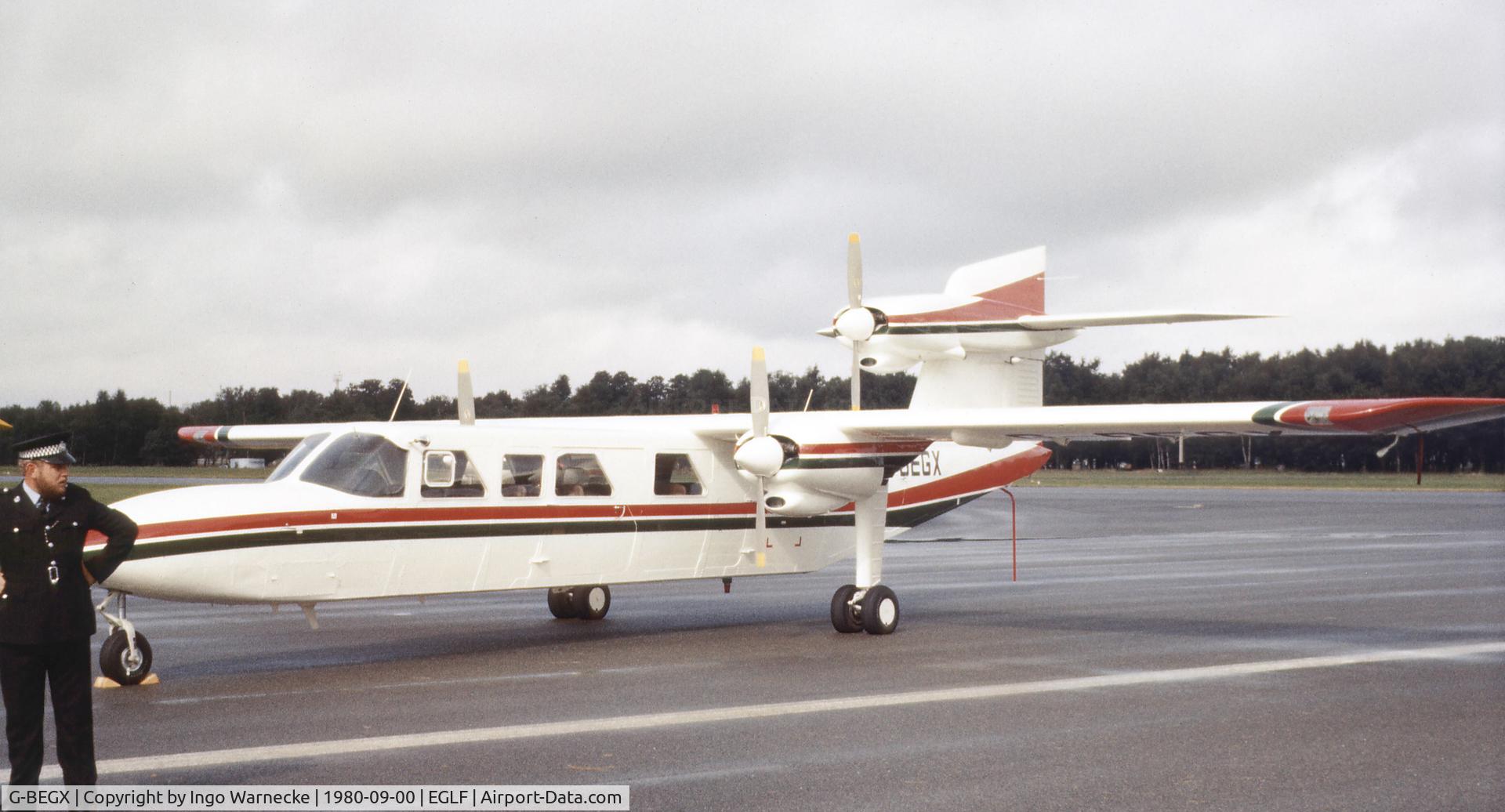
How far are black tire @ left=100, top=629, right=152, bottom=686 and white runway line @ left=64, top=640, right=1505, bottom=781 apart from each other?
3.15 metres

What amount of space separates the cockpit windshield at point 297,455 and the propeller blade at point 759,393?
4542mm

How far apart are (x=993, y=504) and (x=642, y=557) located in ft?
126

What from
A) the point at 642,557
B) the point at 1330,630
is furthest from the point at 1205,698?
the point at 642,557

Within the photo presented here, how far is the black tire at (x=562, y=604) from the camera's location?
16.1m

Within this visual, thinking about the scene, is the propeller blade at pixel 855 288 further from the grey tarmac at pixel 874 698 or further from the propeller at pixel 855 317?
the grey tarmac at pixel 874 698

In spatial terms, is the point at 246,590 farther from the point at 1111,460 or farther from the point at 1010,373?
the point at 1111,460

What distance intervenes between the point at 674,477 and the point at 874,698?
5.21m

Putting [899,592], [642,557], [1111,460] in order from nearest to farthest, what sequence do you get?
1. [642,557]
2. [899,592]
3. [1111,460]

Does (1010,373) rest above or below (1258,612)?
above

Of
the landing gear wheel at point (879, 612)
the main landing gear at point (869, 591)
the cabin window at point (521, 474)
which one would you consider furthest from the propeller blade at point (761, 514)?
the cabin window at point (521, 474)

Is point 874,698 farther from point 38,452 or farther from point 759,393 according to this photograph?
point 38,452

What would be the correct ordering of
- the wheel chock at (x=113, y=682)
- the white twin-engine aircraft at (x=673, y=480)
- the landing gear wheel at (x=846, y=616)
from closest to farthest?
1. the wheel chock at (x=113, y=682)
2. the white twin-engine aircraft at (x=673, y=480)
3. the landing gear wheel at (x=846, y=616)

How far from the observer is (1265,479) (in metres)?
79.7

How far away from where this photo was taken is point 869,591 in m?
15.1
